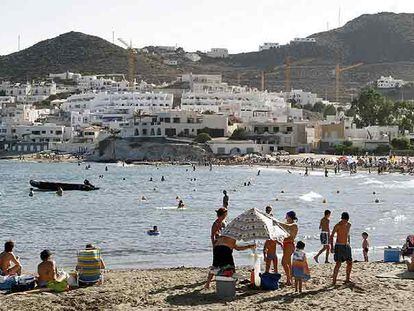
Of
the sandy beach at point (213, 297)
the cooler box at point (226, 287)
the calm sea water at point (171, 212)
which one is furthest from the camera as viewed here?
the calm sea water at point (171, 212)

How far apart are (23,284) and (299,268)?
506cm

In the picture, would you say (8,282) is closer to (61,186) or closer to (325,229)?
(325,229)

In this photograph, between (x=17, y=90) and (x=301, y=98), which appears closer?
(x=301, y=98)

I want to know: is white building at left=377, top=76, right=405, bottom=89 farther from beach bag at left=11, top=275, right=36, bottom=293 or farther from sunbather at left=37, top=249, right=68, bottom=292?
beach bag at left=11, top=275, right=36, bottom=293

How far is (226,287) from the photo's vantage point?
42.3 feet

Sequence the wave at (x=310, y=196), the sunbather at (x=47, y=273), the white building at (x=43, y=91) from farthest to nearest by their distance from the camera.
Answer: the white building at (x=43, y=91) < the wave at (x=310, y=196) < the sunbather at (x=47, y=273)

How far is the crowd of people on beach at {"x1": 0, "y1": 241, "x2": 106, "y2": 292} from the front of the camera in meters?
13.8

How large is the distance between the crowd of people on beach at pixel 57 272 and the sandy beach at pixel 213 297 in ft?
0.86

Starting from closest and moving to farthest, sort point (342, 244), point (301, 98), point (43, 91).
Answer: point (342, 244) → point (301, 98) → point (43, 91)

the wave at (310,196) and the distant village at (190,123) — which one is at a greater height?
the distant village at (190,123)

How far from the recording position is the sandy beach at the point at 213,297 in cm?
1231

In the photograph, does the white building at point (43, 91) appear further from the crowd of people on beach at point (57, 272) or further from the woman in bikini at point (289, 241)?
the woman in bikini at point (289, 241)

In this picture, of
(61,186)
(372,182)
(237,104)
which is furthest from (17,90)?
(372,182)

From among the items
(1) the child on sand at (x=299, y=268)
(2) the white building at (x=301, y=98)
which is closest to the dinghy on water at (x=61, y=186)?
(1) the child on sand at (x=299, y=268)
